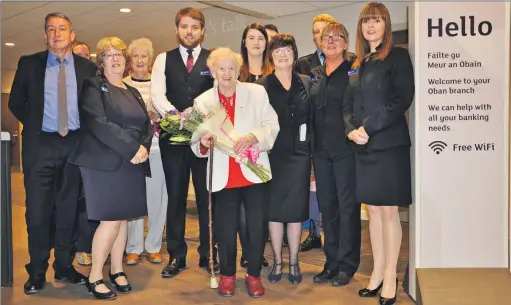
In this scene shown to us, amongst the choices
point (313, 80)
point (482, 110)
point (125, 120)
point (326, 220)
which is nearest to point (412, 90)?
point (482, 110)

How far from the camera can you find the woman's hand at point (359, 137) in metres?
3.07

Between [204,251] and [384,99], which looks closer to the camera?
[384,99]

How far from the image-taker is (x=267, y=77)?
3.50 metres

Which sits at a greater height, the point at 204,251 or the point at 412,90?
the point at 412,90

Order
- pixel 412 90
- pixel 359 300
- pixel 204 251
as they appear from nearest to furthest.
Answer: pixel 412 90
pixel 359 300
pixel 204 251

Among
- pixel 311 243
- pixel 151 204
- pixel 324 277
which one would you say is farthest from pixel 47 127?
pixel 311 243

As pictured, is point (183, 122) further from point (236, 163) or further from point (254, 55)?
point (254, 55)

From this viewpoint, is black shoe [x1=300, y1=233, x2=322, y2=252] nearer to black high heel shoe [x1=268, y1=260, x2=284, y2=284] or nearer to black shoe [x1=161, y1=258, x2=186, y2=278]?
black high heel shoe [x1=268, y1=260, x2=284, y2=284]

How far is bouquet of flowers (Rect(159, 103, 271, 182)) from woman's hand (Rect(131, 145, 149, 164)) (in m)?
A: 0.21

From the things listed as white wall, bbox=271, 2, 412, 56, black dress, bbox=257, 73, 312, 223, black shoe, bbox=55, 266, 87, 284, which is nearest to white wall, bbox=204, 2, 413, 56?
white wall, bbox=271, 2, 412, 56

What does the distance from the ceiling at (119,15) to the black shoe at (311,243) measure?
11.8 ft

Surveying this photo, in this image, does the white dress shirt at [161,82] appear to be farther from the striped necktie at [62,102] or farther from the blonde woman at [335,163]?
the blonde woman at [335,163]

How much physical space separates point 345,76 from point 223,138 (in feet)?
3.07

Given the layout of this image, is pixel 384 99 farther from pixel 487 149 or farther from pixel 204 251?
pixel 204 251
